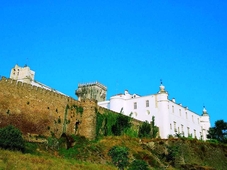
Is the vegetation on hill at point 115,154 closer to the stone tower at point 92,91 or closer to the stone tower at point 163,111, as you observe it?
the stone tower at point 163,111

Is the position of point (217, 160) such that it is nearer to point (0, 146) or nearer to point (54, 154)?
point (54, 154)

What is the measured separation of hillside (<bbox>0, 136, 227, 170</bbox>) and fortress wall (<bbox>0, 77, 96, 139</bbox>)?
2.82 meters

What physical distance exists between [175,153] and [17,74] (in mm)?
40966

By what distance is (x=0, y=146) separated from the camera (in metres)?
23.8

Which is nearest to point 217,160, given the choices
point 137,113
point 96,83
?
point 137,113

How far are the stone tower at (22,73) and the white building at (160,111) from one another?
1819cm

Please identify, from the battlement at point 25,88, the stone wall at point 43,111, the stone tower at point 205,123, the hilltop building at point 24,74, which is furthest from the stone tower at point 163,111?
the hilltop building at point 24,74

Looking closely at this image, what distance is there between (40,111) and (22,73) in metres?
31.9

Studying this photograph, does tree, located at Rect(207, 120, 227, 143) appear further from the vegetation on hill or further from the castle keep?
the vegetation on hill

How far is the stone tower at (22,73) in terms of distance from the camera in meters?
62.5

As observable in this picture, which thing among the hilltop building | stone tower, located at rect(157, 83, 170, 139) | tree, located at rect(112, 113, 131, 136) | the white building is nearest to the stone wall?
tree, located at rect(112, 113, 131, 136)

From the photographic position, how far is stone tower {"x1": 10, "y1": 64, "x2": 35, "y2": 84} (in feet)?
205

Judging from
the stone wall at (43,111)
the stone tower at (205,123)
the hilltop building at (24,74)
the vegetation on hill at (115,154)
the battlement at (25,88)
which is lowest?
the vegetation on hill at (115,154)

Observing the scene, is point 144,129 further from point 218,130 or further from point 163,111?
point 218,130
